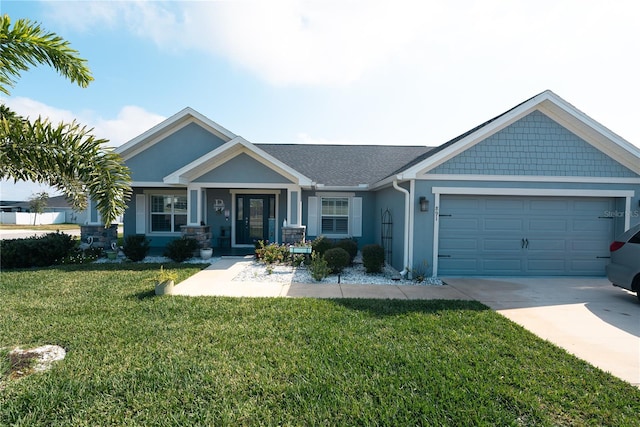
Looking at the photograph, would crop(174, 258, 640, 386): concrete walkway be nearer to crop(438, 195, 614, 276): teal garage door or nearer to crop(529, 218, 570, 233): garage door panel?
crop(438, 195, 614, 276): teal garage door

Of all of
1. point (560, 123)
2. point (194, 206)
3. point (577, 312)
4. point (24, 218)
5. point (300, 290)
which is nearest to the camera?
point (577, 312)

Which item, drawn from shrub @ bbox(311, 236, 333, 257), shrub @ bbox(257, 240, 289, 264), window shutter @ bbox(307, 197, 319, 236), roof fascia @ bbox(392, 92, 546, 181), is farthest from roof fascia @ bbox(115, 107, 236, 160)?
roof fascia @ bbox(392, 92, 546, 181)

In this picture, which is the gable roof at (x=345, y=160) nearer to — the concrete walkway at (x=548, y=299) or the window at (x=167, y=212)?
the window at (x=167, y=212)

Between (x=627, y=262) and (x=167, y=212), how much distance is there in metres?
14.6

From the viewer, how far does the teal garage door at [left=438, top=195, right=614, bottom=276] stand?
8.46 meters

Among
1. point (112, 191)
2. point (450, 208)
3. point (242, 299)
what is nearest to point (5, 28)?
point (112, 191)

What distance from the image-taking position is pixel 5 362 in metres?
3.67

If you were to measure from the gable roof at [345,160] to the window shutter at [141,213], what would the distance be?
620 cm

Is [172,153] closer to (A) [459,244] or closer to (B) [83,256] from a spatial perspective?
(B) [83,256]

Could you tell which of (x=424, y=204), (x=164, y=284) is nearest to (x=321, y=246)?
(x=424, y=204)

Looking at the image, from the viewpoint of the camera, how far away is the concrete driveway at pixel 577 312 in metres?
4.17

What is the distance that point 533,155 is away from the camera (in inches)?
326

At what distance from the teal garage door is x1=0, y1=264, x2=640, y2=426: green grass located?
3163 millimetres

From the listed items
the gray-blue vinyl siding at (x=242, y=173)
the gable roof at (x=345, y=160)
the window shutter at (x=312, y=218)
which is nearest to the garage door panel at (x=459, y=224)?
the gable roof at (x=345, y=160)
